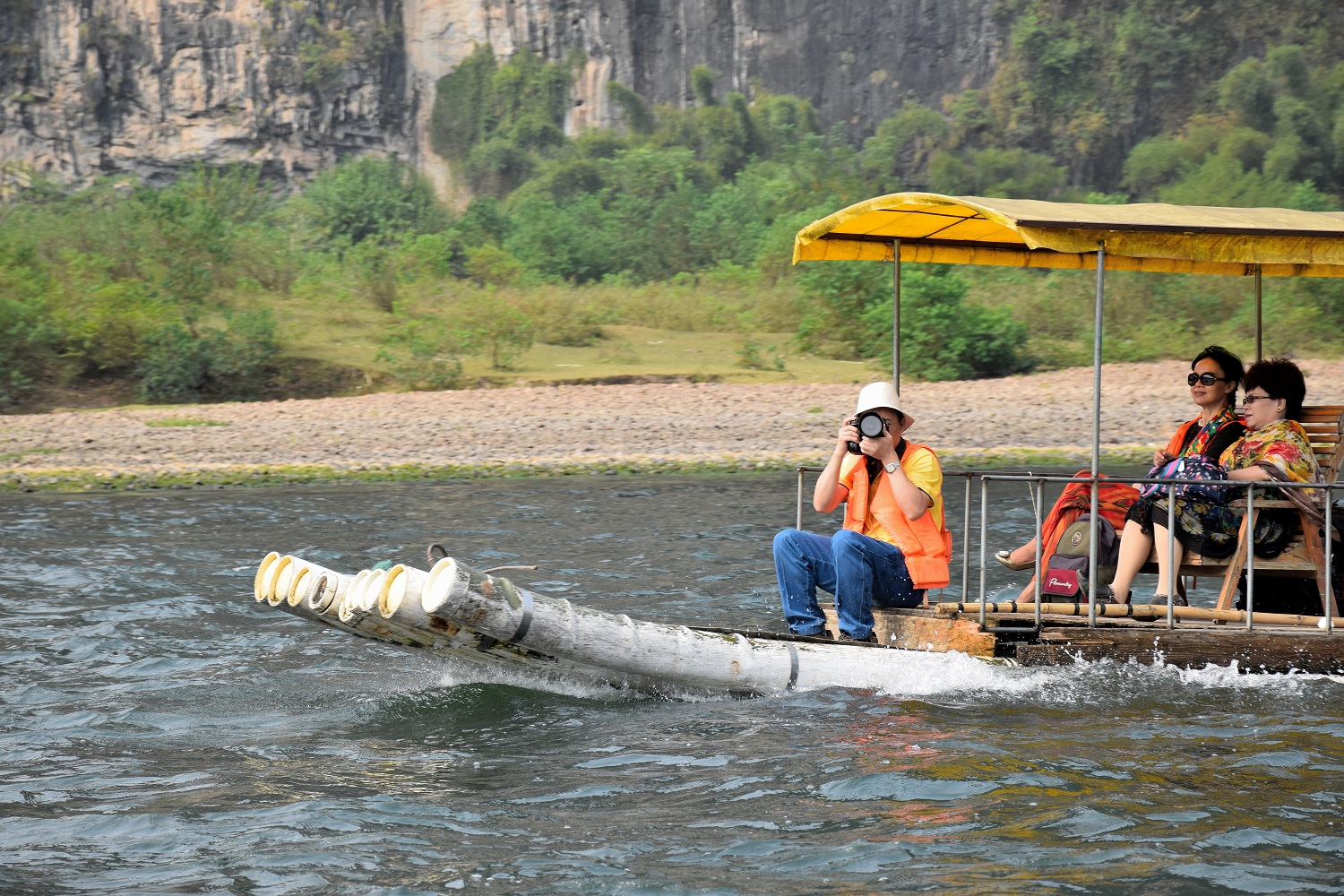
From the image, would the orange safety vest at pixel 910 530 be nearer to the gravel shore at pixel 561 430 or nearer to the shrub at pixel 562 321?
the gravel shore at pixel 561 430

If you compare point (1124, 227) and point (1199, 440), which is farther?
point (1199, 440)

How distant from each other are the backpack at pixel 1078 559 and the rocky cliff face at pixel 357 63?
41.1m

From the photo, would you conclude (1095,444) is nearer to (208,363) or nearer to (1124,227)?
(1124,227)

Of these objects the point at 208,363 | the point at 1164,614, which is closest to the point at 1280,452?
the point at 1164,614

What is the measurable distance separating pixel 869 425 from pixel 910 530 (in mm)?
618

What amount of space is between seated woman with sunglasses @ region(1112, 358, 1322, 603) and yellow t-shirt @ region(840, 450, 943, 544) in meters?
1.01

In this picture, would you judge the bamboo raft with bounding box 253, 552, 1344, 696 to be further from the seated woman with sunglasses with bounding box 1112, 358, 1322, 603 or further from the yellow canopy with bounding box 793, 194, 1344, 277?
the yellow canopy with bounding box 793, 194, 1344, 277

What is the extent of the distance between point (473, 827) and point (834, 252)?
3974 mm

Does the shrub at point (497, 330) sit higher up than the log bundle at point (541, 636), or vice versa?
the shrub at point (497, 330)

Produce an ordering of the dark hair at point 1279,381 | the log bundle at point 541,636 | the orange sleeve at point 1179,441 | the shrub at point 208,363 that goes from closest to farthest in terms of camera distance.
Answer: the log bundle at point 541,636 < the dark hair at point 1279,381 < the orange sleeve at point 1179,441 < the shrub at point 208,363

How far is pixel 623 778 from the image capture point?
5699 millimetres

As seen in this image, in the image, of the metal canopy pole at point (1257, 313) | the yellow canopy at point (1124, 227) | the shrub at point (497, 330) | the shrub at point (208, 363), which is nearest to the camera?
the yellow canopy at point (1124, 227)

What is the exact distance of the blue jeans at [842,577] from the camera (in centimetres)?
650

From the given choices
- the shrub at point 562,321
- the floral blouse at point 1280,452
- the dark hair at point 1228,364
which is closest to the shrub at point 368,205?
the shrub at point 562,321
